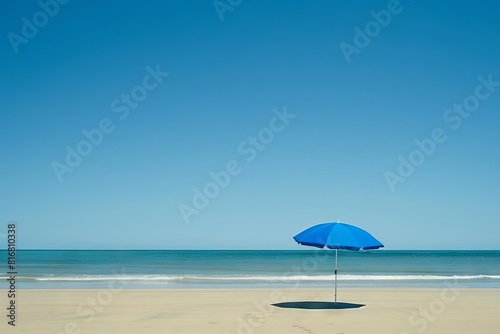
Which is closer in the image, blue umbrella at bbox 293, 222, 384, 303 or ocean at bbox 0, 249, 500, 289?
blue umbrella at bbox 293, 222, 384, 303

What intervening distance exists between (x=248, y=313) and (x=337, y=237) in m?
2.41

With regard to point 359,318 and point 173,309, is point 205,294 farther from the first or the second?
point 359,318

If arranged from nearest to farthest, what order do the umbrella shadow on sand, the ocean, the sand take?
the sand < the umbrella shadow on sand < the ocean

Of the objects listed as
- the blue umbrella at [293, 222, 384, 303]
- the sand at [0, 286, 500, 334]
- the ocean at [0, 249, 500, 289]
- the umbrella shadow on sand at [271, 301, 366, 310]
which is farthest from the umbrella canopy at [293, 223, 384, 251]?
the ocean at [0, 249, 500, 289]

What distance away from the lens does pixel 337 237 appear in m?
11.5

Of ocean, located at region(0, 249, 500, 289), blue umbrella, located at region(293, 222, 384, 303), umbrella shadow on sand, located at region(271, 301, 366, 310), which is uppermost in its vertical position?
blue umbrella, located at region(293, 222, 384, 303)

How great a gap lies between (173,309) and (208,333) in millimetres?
3114

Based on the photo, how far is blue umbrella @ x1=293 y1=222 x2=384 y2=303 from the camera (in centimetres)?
1135

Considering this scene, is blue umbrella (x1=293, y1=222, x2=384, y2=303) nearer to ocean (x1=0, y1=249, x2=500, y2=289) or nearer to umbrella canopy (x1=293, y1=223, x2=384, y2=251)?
umbrella canopy (x1=293, y1=223, x2=384, y2=251)

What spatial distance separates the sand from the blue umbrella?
1400mm

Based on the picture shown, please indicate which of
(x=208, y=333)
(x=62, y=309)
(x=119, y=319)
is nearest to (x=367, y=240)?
(x=208, y=333)

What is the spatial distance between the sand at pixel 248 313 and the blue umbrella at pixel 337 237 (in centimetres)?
140

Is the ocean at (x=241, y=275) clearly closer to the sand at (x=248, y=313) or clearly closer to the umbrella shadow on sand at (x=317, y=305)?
the sand at (x=248, y=313)

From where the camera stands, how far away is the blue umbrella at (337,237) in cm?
1135
